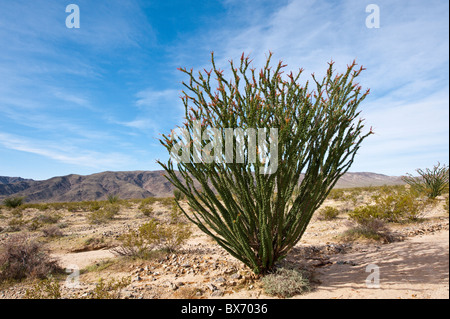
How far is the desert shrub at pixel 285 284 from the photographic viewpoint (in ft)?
12.6

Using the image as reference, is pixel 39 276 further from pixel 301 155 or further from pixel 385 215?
pixel 385 215

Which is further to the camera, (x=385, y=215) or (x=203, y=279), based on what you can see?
(x=385, y=215)

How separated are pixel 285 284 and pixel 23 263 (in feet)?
19.1

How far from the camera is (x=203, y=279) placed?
4770mm

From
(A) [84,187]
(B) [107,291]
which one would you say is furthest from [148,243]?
(A) [84,187]

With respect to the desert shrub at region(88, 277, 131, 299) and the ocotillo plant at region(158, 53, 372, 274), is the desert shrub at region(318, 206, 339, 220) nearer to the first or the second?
the ocotillo plant at region(158, 53, 372, 274)

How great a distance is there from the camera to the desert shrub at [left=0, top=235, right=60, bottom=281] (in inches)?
215

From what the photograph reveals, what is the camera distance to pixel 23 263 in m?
5.64

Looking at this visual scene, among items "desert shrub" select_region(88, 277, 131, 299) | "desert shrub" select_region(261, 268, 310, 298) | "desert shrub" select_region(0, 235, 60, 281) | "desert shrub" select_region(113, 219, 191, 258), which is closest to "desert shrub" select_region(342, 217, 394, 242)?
"desert shrub" select_region(261, 268, 310, 298)

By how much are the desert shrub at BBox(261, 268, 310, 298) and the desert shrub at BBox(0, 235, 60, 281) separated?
4737mm

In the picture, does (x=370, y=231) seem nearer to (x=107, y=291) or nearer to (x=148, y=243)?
(x=148, y=243)

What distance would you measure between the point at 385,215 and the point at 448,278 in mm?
5120
